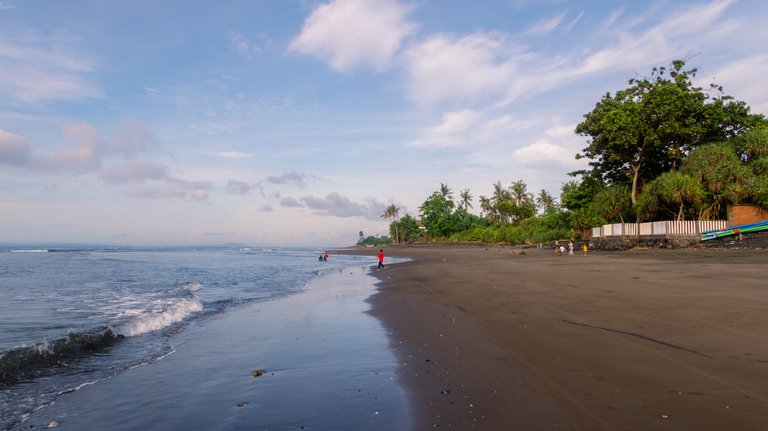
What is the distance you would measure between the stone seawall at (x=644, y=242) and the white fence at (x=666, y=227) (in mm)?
676

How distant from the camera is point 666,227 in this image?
31.6m

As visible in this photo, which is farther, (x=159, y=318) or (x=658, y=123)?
(x=658, y=123)

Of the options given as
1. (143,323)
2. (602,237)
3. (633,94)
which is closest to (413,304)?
(143,323)

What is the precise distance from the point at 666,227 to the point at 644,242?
6.16 ft

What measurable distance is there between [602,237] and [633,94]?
13.9 m

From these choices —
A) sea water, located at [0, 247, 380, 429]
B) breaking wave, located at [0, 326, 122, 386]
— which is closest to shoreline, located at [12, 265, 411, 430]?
sea water, located at [0, 247, 380, 429]

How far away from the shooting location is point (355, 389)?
5.88 m

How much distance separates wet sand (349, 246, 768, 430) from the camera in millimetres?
4504

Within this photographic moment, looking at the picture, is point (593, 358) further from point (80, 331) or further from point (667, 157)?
point (667, 157)

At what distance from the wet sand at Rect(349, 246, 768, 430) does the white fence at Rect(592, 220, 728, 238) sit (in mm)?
19895

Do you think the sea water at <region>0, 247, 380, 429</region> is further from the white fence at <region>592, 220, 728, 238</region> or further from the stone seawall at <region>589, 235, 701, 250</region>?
the white fence at <region>592, 220, 728, 238</region>

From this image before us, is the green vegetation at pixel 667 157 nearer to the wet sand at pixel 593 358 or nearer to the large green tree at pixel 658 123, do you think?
the large green tree at pixel 658 123

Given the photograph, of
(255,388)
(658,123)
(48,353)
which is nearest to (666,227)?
(658,123)

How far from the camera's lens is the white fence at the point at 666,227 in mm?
30141
